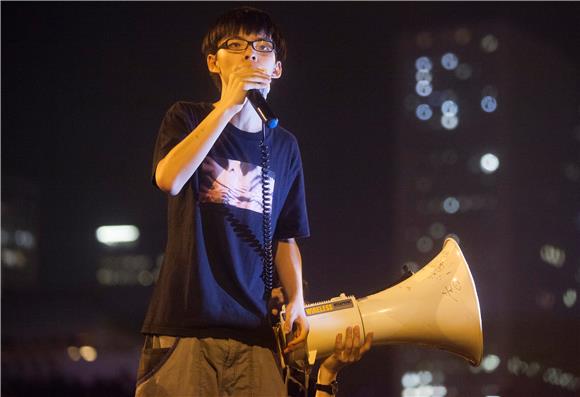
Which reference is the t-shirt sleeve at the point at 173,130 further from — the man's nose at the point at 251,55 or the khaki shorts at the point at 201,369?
the khaki shorts at the point at 201,369

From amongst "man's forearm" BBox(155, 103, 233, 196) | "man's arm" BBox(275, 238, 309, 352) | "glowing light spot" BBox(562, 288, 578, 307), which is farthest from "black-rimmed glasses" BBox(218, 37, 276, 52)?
"glowing light spot" BBox(562, 288, 578, 307)

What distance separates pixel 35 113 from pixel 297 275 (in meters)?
1.88

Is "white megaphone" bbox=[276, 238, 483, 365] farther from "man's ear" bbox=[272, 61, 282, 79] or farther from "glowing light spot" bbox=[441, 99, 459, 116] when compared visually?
"glowing light spot" bbox=[441, 99, 459, 116]

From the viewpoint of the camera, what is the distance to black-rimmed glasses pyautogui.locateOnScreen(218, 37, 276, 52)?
1401 millimetres

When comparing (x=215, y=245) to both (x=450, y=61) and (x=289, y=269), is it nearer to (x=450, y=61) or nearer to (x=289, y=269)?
(x=289, y=269)

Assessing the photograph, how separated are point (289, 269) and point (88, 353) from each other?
Answer: 1.97m

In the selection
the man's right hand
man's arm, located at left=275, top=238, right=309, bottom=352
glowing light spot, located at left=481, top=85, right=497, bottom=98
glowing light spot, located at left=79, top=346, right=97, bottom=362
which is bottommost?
glowing light spot, located at left=79, top=346, right=97, bottom=362

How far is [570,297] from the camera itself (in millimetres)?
3562

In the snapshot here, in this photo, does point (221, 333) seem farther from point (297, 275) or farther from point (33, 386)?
point (33, 386)

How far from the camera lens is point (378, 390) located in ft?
→ 10.2

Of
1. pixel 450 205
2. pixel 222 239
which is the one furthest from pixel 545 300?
pixel 222 239

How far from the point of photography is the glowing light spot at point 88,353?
3.09 metres

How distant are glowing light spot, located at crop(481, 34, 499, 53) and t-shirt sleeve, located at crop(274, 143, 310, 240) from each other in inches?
91.3

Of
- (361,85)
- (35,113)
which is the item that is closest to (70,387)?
(35,113)
